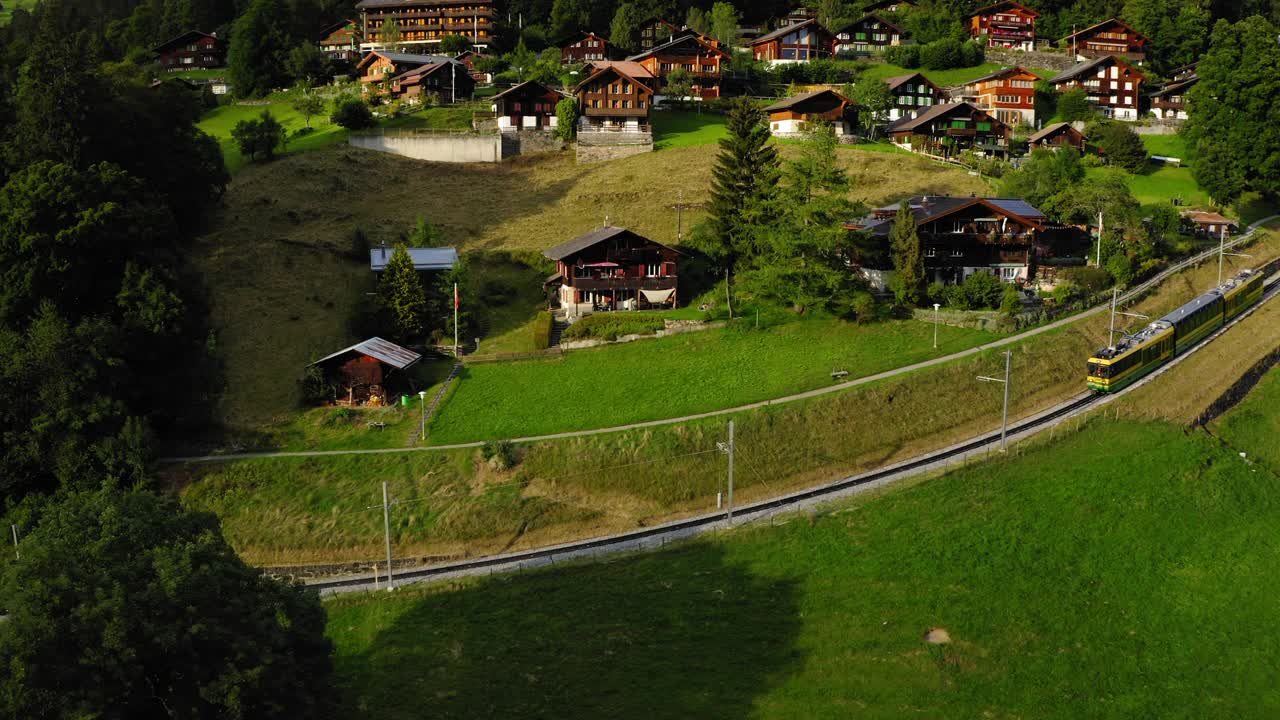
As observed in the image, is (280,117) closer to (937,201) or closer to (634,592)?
(937,201)

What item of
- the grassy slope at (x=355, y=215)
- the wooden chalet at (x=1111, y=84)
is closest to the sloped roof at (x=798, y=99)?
the grassy slope at (x=355, y=215)

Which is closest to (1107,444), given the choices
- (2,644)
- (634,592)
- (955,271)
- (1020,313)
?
(1020,313)

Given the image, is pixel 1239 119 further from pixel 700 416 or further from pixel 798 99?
pixel 700 416

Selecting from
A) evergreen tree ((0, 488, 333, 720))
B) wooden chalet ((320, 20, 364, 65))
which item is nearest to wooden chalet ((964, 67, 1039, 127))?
wooden chalet ((320, 20, 364, 65))

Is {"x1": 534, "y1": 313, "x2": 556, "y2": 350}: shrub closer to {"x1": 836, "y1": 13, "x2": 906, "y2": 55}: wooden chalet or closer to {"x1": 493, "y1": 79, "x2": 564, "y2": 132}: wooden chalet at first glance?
{"x1": 493, "y1": 79, "x2": 564, "y2": 132}: wooden chalet

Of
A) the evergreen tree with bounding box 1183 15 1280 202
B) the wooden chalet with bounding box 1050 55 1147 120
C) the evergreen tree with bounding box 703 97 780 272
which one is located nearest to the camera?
the evergreen tree with bounding box 703 97 780 272

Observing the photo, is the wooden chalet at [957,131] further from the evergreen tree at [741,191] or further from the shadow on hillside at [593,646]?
the shadow on hillside at [593,646]
